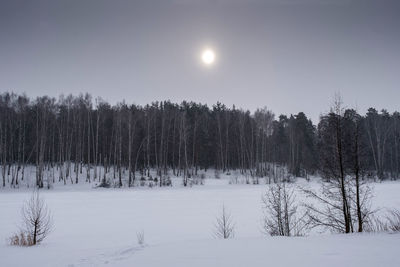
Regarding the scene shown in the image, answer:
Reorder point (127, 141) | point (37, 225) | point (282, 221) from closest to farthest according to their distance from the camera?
point (37, 225) → point (282, 221) → point (127, 141)

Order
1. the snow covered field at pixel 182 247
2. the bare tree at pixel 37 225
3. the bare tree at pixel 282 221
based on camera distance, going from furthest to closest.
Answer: the bare tree at pixel 282 221 → the bare tree at pixel 37 225 → the snow covered field at pixel 182 247

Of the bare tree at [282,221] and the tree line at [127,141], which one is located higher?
the tree line at [127,141]

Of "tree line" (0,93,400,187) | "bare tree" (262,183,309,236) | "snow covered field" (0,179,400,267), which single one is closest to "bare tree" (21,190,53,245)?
"snow covered field" (0,179,400,267)

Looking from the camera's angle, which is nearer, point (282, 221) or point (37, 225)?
point (37, 225)

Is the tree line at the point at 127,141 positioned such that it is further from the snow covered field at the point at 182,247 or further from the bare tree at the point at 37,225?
the bare tree at the point at 37,225

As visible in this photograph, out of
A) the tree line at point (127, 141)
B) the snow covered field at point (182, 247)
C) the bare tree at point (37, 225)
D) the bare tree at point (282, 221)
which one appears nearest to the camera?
the snow covered field at point (182, 247)

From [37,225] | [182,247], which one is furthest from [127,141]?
[182,247]

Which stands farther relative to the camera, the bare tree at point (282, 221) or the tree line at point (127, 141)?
the tree line at point (127, 141)

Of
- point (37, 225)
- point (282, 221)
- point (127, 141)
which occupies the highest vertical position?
point (127, 141)

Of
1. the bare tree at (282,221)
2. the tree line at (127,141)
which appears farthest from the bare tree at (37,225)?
the tree line at (127,141)

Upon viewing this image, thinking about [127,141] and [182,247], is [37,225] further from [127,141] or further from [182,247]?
[127,141]

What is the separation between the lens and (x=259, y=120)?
51312 mm

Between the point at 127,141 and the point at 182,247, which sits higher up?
the point at 127,141

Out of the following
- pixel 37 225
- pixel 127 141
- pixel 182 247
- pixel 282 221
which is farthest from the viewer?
pixel 127 141
